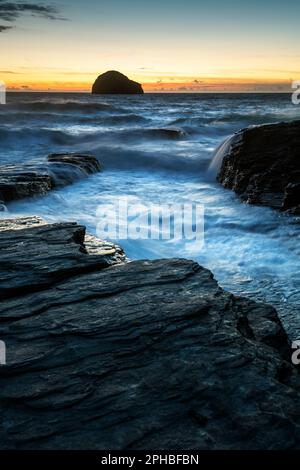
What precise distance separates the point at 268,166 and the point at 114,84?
13262cm

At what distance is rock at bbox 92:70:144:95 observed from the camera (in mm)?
134125

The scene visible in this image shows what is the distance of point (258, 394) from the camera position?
2291mm

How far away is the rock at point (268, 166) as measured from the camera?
9.12m

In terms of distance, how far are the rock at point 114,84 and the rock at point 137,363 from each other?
13887 centimetres

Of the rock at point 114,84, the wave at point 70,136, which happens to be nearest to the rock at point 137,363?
the wave at point 70,136

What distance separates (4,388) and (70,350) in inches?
17.3

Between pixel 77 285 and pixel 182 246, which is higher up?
pixel 77 285

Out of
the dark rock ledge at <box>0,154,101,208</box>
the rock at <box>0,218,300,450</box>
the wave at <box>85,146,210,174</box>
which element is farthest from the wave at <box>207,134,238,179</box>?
the rock at <box>0,218,300,450</box>

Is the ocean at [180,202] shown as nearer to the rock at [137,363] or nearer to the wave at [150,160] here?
the wave at [150,160]

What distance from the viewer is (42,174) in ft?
35.2

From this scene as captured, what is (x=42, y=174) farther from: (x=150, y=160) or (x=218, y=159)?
(x=150, y=160)

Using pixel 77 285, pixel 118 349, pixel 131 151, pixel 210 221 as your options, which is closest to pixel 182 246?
pixel 210 221

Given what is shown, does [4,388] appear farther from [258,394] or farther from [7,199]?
[7,199]

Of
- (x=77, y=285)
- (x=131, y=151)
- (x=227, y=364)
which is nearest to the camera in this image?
(x=227, y=364)
